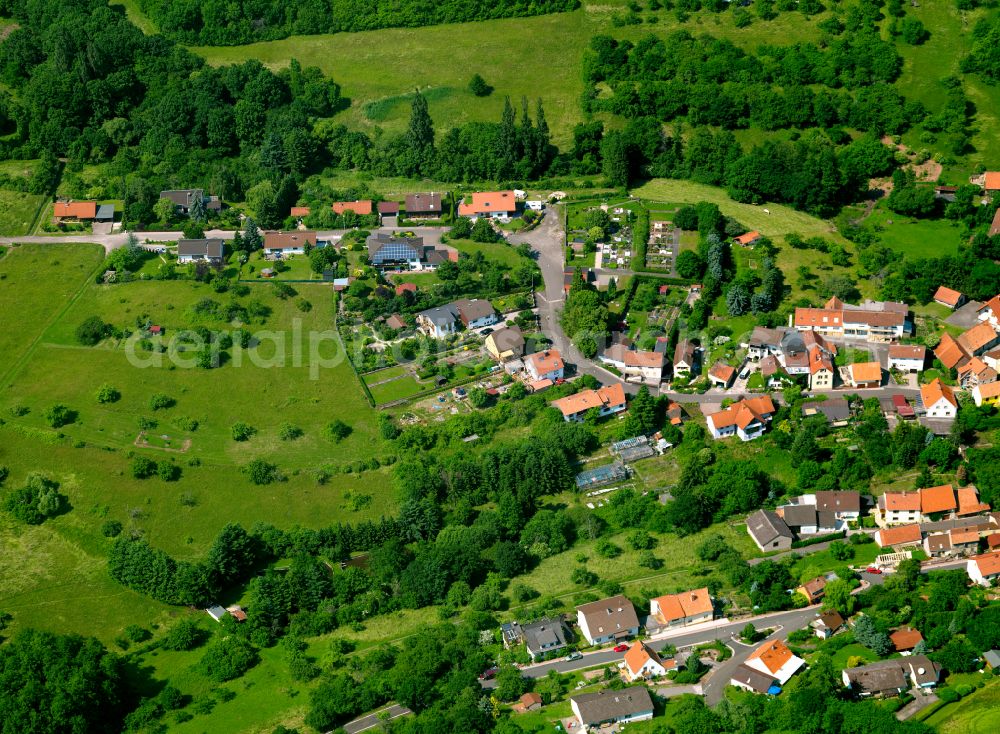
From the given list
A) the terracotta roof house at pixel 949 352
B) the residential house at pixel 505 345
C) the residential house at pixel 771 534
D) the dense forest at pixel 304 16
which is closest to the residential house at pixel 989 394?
the terracotta roof house at pixel 949 352

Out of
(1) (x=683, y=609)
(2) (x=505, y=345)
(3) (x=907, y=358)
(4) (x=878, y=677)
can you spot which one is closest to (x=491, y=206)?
(2) (x=505, y=345)

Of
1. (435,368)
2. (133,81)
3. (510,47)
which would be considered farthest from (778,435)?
(133,81)

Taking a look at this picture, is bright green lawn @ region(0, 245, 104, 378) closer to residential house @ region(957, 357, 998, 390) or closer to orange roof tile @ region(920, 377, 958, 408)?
orange roof tile @ region(920, 377, 958, 408)

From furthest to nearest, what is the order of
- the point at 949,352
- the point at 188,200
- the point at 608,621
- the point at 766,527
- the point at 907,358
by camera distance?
the point at 188,200 < the point at 949,352 < the point at 907,358 < the point at 766,527 < the point at 608,621

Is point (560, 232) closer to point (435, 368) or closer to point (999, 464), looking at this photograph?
→ point (435, 368)

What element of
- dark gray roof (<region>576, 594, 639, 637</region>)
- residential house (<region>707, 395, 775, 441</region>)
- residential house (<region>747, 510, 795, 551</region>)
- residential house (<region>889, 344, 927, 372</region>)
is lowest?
dark gray roof (<region>576, 594, 639, 637</region>)

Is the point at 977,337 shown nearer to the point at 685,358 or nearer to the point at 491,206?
the point at 685,358

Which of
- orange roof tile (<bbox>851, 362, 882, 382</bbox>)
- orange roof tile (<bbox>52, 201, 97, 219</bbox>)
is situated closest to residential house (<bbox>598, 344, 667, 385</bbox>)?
orange roof tile (<bbox>851, 362, 882, 382</bbox>)
